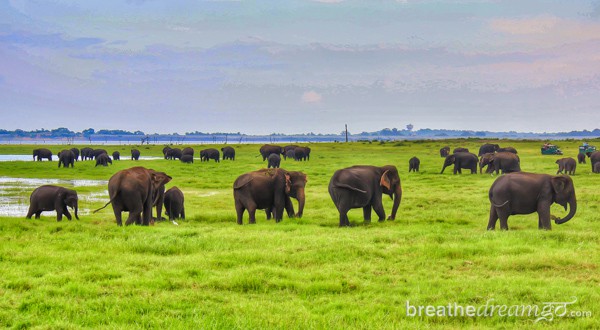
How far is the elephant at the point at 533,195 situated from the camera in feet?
58.9

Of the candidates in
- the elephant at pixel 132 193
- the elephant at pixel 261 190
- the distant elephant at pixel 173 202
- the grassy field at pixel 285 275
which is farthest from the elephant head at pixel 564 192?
the distant elephant at pixel 173 202

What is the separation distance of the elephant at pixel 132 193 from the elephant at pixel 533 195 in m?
11.7

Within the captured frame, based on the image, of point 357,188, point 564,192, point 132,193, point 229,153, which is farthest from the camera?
point 229,153

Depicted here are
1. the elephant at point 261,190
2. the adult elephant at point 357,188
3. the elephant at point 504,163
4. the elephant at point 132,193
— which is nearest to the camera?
the elephant at point 132,193

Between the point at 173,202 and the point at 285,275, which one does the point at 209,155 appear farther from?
the point at 285,275

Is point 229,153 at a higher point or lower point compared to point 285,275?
higher

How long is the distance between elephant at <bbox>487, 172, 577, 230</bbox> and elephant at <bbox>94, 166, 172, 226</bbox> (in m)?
11.7

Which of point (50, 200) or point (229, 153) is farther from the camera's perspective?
point (229, 153)

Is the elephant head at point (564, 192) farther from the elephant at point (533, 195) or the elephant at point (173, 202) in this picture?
the elephant at point (173, 202)

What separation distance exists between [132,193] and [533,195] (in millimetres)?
13070

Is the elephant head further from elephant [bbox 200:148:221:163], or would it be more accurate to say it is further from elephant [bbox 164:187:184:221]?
elephant [bbox 200:148:221:163]

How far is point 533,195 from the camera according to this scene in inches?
708

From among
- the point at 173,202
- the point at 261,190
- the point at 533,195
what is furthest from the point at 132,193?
the point at 533,195

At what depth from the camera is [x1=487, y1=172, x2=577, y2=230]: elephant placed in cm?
1794
